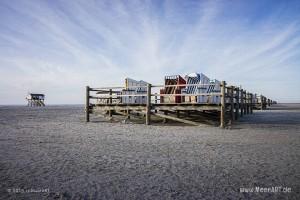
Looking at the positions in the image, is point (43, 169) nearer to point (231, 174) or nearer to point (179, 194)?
point (179, 194)

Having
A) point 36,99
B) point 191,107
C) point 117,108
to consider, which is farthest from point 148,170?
point 36,99

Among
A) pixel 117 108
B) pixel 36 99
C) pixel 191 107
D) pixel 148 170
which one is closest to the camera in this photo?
pixel 148 170

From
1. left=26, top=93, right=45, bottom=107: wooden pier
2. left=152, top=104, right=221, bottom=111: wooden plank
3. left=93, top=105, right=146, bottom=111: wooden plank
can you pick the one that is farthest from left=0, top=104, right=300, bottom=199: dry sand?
left=26, top=93, right=45, bottom=107: wooden pier

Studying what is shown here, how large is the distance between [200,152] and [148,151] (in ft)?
3.77

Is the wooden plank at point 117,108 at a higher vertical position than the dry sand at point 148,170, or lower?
higher

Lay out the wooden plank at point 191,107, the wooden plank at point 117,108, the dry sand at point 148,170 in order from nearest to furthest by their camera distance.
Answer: the dry sand at point 148,170
the wooden plank at point 191,107
the wooden plank at point 117,108

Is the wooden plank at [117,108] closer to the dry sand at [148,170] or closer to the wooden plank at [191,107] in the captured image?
the wooden plank at [191,107]

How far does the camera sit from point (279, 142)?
23.2 ft

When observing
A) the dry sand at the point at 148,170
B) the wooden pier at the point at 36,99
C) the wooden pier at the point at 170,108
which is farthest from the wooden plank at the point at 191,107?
the wooden pier at the point at 36,99

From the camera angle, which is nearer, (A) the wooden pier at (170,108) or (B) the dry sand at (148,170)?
(B) the dry sand at (148,170)

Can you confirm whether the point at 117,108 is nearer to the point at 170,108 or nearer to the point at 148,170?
the point at 170,108

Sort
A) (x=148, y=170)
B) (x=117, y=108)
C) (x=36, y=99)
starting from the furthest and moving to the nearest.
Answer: (x=36, y=99) → (x=117, y=108) → (x=148, y=170)

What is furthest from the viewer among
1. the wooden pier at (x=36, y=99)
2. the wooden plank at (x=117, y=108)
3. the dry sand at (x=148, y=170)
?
the wooden pier at (x=36, y=99)

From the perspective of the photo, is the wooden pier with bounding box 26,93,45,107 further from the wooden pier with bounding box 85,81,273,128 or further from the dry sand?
the dry sand
